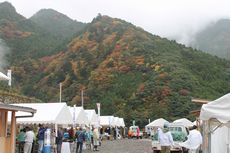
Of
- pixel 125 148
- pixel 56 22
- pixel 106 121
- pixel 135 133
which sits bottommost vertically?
pixel 125 148

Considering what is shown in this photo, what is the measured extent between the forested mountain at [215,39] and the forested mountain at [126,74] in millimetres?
61203

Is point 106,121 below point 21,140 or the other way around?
the other way around

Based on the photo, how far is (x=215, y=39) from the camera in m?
177

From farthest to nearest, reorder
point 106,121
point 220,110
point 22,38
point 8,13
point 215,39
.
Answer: point 215,39, point 8,13, point 22,38, point 106,121, point 220,110

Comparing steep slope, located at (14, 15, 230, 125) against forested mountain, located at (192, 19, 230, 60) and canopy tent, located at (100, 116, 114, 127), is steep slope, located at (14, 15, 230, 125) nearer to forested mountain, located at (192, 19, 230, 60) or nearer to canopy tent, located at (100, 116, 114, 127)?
canopy tent, located at (100, 116, 114, 127)

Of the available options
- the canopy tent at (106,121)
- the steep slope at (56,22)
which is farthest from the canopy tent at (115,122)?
the steep slope at (56,22)

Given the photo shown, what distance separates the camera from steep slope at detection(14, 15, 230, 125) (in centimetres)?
7881

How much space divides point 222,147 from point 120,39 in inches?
3347

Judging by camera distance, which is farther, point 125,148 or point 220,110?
point 125,148

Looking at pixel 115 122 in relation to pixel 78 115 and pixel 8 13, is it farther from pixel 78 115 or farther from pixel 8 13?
pixel 8 13

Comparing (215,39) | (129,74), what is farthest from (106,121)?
(215,39)

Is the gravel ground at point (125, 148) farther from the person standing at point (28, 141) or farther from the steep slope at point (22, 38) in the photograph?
the steep slope at point (22, 38)

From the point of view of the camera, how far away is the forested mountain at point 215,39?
166 metres

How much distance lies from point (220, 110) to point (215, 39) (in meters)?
171
